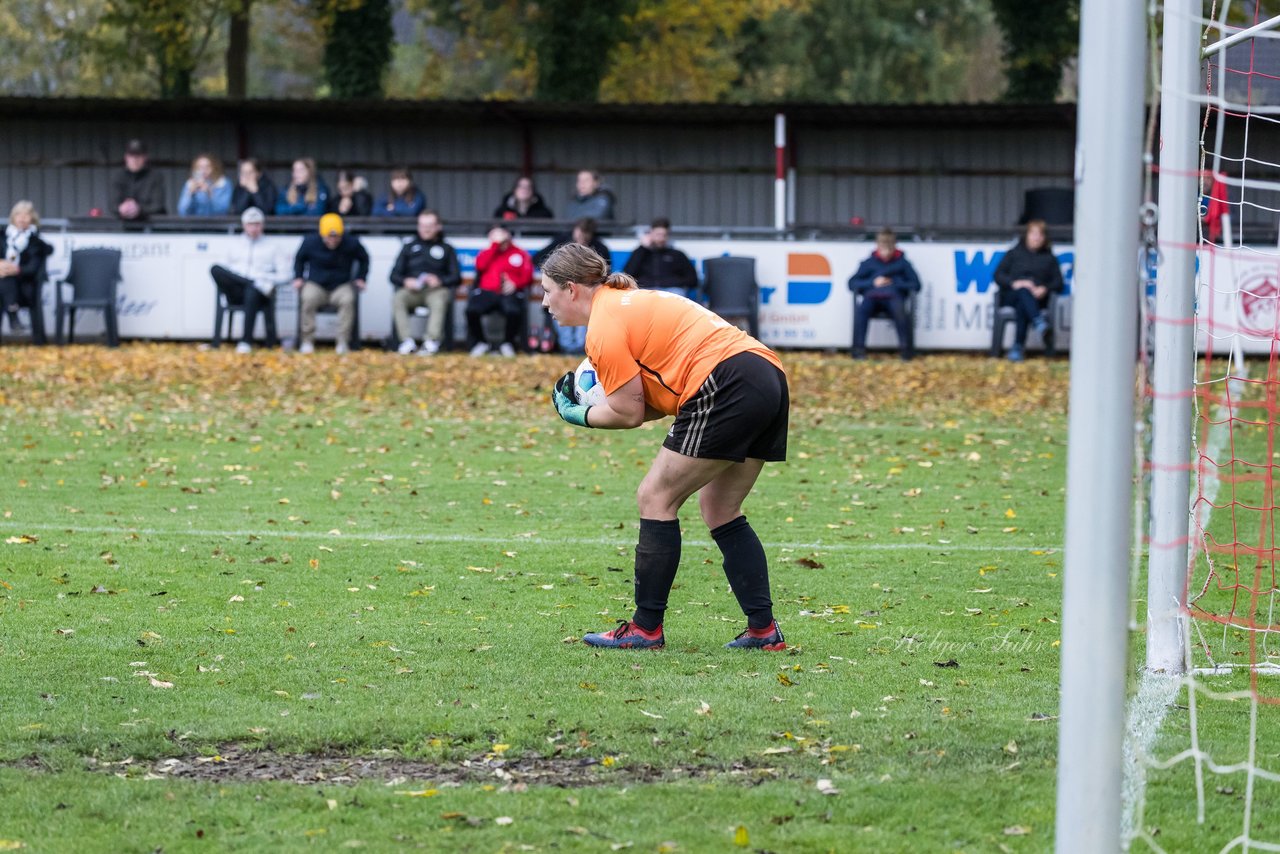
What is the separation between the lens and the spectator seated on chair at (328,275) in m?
19.5

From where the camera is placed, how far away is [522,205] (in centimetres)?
2122

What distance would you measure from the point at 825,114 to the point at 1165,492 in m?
20.4

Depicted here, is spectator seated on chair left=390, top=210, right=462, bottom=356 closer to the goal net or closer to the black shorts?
the goal net

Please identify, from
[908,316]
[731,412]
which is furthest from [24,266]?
[731,412]

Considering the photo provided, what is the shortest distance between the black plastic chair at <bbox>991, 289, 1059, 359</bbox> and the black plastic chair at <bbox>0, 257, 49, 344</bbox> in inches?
456

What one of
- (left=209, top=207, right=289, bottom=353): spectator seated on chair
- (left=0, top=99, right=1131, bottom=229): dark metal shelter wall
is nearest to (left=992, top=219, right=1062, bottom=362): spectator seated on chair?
(left=0, top=99, right=1131, bottom=229): dark metal shelter wall

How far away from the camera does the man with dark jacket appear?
766 inches

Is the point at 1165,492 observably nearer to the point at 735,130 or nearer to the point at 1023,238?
the point at 1023,238

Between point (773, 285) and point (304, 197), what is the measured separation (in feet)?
19.9

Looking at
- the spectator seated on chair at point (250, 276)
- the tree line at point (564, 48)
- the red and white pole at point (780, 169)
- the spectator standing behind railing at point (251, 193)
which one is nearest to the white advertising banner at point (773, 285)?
the spectator seated on chair at point (250, 276)

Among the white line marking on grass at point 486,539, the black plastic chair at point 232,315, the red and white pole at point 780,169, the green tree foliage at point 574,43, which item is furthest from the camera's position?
the green tree foliage at point 574,43

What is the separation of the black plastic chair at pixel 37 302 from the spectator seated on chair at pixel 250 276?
2057 millimetres

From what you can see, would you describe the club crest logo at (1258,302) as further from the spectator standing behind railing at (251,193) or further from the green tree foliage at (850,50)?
the green tree foliage at (850,50)

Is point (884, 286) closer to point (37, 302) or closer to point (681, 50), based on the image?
point (37, 302)
